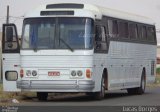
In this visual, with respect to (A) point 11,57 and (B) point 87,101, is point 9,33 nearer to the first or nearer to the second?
(A) point 11,57

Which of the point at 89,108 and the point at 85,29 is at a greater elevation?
the point at 85,29

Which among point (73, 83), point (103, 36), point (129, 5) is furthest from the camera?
point (129, 5)

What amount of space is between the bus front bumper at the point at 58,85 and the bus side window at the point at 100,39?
128 centimetres

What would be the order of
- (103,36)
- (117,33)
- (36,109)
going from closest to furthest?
(36,109) → (103,36) → (117,33)

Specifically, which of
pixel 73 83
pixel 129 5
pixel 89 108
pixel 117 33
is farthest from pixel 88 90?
pixel 129 5

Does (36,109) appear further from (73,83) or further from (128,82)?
(128,82)

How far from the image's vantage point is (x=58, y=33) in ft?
72.3

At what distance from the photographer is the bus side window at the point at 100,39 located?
2244cm

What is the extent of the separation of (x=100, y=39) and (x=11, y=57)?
290 centimetres

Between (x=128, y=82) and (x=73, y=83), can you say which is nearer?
(x=73, y=83)

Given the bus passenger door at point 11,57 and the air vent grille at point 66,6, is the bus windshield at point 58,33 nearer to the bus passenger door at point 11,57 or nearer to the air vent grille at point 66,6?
the bus passenger door at point 11,57

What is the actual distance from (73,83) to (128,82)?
16.8 ft

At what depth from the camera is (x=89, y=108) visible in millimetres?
16219

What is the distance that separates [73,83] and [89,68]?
2.21 feet
